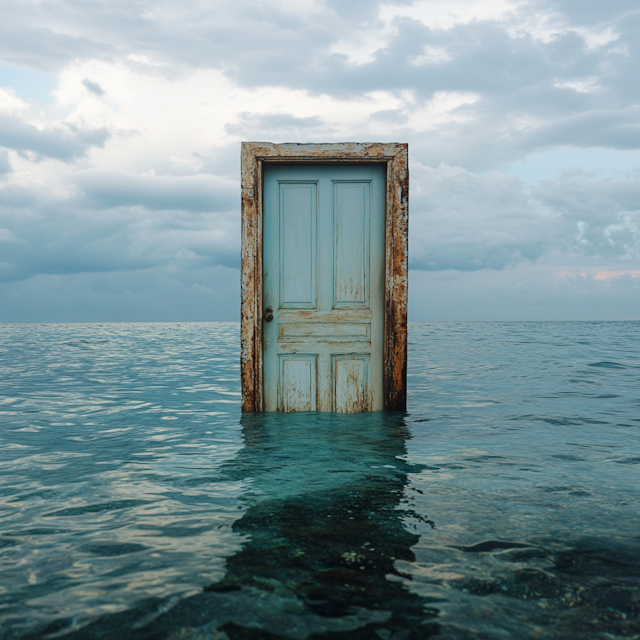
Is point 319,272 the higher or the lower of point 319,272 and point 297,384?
the higher

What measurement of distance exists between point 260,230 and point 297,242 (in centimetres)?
46

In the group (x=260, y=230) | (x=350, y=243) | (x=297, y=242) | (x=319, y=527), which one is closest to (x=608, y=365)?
(x=350, y=243)

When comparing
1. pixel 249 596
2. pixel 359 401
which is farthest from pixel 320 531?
pixel 359 401

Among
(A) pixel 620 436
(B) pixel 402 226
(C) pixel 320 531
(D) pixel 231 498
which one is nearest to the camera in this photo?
(C) pixel 320 531

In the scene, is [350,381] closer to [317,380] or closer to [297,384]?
[317,380]

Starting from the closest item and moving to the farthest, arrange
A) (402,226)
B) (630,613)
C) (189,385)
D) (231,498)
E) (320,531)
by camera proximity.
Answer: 1. (630,613)
2. (320,531)
3. (231,498)
4. (402,226)
5. (189,385)

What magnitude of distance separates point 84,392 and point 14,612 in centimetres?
691

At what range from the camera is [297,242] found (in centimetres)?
593

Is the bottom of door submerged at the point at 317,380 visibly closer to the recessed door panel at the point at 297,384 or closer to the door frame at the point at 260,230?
the recessed door panel at the point at 297,384

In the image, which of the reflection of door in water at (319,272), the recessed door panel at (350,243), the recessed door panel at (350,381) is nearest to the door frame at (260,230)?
the reflection of door in water at (319,272)

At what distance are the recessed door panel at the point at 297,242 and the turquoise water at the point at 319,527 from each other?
4.55 feet

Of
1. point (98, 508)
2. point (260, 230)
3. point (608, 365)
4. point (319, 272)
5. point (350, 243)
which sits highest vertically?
point (260, 230)

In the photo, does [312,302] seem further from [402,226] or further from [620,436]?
[620,436]

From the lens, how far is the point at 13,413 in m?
6.45
